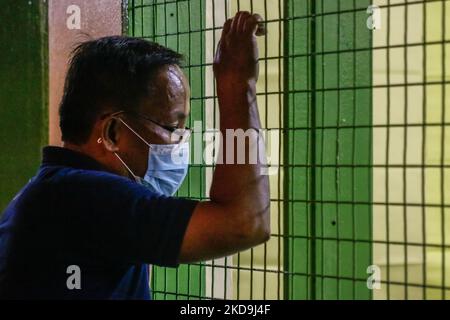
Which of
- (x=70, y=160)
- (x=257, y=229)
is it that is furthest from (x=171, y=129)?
(x=257, y=229)

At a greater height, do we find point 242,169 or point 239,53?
point 239,53

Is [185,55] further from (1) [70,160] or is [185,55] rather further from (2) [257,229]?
(2) [257,229]

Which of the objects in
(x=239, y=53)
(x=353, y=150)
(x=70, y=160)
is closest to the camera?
(x=239, y=53)

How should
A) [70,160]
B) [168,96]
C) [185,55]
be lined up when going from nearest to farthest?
[70,160]
[168,96]
[185,55]

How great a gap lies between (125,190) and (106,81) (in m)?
0.47

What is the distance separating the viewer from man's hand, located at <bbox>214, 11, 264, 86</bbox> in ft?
5.65

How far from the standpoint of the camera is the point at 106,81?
6.37ft

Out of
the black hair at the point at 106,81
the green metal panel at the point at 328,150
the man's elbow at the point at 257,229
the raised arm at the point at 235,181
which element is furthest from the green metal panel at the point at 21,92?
the man's elbow at the point at 257,229

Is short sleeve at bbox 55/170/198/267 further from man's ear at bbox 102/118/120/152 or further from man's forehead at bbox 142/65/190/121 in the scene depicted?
man's forehead at bbox 142/65/190/121

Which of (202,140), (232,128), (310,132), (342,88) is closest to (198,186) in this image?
(202,140)

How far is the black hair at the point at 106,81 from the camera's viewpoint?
1.92 metres

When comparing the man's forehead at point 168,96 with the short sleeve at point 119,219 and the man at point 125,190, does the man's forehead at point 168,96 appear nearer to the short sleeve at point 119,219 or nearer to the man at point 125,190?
the man at point 125,190

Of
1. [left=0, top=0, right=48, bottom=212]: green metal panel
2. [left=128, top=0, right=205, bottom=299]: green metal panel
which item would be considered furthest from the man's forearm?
[left=0, top=0, right=48, bottom=212]: green metal panel

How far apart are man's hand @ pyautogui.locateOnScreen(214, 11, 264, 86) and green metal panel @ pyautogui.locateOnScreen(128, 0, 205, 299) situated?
0.78 metres
